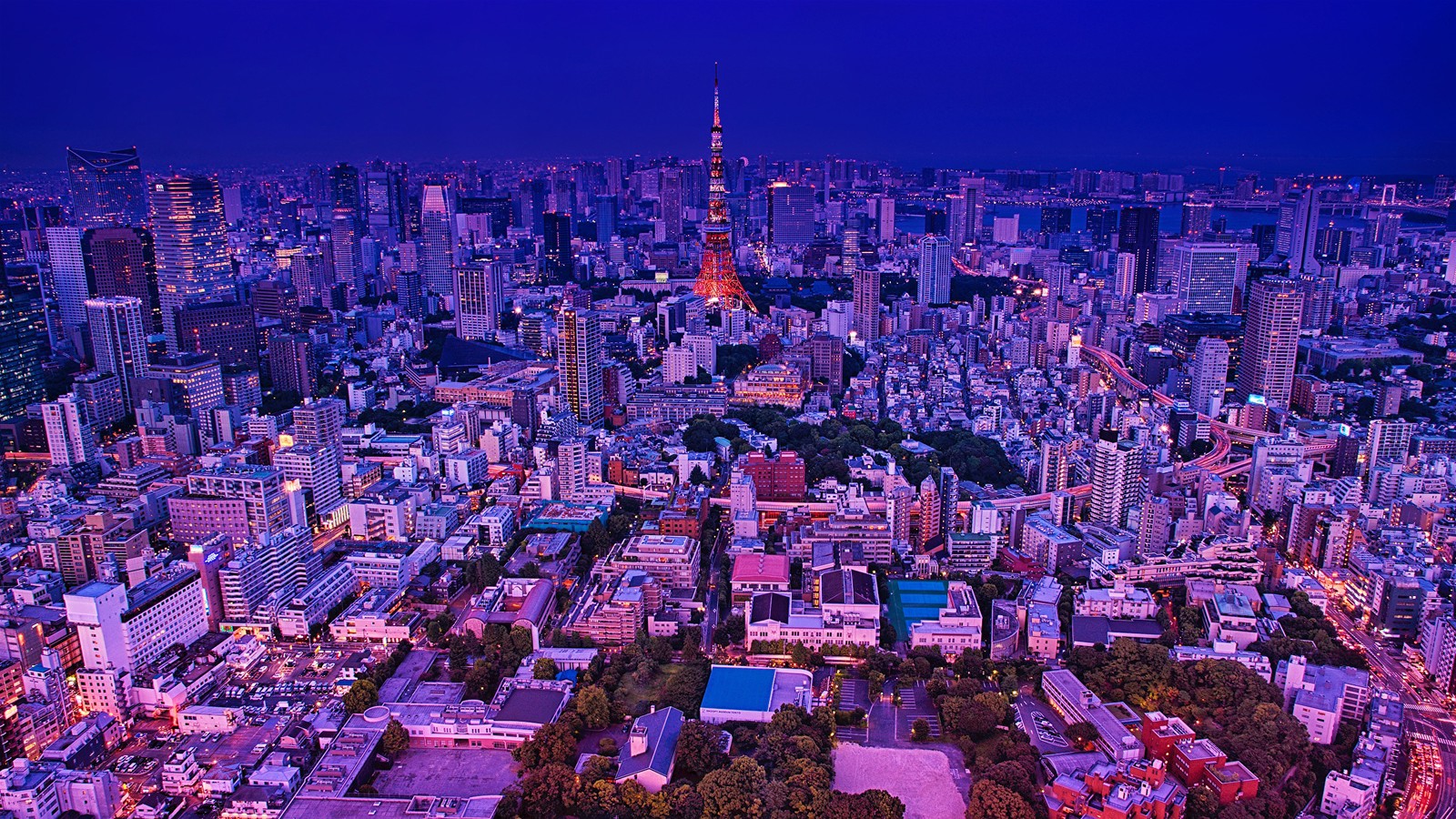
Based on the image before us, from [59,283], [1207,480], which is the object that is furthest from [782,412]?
[59,283]

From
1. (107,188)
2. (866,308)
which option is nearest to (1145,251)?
(866,308)

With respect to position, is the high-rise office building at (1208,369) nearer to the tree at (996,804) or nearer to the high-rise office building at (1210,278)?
the high-rise office building at (1210,278)

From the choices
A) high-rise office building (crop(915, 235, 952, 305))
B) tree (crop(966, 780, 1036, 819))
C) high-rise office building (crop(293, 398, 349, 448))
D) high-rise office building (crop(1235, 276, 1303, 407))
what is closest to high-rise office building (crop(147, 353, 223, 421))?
high-rise office building (crop(293, 398, 349, 448))

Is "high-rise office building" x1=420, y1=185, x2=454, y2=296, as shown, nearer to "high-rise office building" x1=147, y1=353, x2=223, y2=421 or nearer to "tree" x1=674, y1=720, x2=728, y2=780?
"high-rise office building" x1=147, y1=353, x2=223, y2=421

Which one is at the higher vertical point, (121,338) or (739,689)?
(121,338)

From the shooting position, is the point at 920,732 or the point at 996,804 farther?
the point at 920,732

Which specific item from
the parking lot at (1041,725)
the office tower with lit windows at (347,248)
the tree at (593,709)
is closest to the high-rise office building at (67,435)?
the tree at (593,709)

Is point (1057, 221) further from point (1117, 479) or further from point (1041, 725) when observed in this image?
point (1041, 725)

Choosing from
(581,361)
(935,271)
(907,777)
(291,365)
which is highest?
(935,271)
